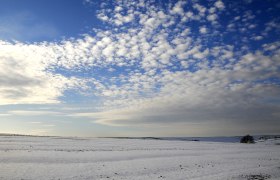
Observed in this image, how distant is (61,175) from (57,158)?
8.83 m

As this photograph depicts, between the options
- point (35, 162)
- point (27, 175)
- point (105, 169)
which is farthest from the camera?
point (35, 162)

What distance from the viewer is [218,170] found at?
28.0m

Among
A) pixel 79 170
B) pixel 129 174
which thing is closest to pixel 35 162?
pixel 79 170

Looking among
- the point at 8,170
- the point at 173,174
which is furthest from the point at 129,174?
the point at 8,170

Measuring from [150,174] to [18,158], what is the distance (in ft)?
47.3

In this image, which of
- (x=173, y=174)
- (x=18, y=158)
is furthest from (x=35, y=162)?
(x=173, y=174)

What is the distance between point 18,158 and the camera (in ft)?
101

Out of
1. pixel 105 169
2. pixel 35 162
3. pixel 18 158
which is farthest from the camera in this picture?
pixel 18 158

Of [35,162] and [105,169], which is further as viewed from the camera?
[35,162]

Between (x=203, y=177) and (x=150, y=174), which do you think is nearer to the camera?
(x=203, y=177)

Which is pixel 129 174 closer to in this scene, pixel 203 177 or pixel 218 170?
pixel 203 177

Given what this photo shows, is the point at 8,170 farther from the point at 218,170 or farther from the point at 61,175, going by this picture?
the point at 218,170

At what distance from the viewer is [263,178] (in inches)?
971

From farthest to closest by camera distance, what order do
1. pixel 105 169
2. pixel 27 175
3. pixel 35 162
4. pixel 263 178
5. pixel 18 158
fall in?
pixel 18 158 < pixel 35 162 < pixel 105 169 < pixel 263 178 < pixel 27 175
